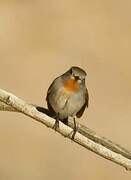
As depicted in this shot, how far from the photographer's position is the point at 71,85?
5.30m

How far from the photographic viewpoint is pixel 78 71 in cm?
522

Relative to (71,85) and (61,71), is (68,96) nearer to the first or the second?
(71,85)

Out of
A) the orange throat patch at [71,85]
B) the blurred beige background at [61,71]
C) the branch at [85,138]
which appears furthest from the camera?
the blurred beige background at [61,71]

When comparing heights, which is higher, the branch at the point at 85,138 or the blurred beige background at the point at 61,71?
the branch at the point at 85,138

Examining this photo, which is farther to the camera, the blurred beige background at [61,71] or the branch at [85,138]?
the blurred beige background at [61,71]

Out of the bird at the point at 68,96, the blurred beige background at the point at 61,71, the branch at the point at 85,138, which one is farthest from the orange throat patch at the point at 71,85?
the blurred beige background at the point at 61,71

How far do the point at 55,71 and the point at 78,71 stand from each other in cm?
547

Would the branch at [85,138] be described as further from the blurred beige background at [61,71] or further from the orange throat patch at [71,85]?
the blurred beige background at [61,71]

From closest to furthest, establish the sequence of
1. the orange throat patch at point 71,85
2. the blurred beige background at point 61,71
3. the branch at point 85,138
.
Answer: the branch at point 85,138
the orange throat patch at point 71,85
the blurred beige background at point 61,71

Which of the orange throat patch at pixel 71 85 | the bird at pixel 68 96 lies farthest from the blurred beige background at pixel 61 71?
the orange throat patch at pixel 71 85

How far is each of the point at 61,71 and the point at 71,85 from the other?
17.4 ft

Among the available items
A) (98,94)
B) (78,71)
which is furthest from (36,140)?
A: (78,71)

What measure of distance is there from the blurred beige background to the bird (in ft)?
11.4

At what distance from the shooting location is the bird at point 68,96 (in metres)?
5.28
